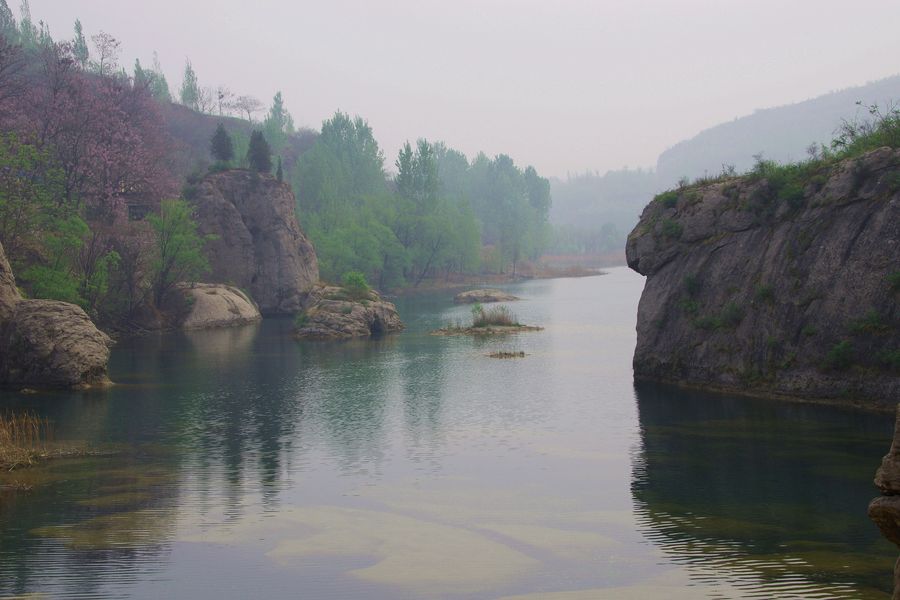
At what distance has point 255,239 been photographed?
291 ft

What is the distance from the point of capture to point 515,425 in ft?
103

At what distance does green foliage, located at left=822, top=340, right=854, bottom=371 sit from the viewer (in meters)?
30.5

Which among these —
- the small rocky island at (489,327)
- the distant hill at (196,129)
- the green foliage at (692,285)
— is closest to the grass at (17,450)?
the green foliage at (692,285)

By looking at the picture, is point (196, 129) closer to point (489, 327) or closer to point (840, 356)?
point (489, 327)

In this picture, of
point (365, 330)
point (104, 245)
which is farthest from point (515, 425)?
point (104, 245)

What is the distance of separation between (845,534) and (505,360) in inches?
1251

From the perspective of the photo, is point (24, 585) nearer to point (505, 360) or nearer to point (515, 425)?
point (515, 425)

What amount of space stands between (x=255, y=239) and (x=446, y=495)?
230ft

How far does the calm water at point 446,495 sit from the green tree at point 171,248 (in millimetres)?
30544

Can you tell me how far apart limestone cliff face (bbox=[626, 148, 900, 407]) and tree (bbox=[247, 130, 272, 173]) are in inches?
2306

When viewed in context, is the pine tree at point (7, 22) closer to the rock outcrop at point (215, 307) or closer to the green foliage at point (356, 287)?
the rock outcrop at point (215, 307)

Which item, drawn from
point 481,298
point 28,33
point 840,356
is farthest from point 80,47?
point 840,356

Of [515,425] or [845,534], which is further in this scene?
[515,425]

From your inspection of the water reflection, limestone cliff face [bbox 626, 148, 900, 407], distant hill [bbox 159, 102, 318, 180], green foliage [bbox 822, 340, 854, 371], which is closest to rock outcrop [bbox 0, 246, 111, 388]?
the water reflection
